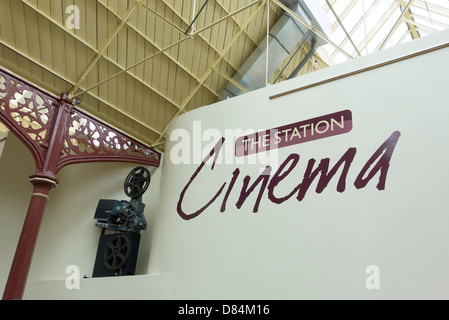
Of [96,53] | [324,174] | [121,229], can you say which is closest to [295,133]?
[324,174]

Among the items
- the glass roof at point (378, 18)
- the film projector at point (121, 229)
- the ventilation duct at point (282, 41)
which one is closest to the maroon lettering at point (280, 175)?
the film projector at point (121, 229)

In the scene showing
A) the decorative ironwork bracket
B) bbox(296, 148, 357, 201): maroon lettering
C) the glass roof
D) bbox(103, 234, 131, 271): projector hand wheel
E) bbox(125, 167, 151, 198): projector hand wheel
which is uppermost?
the glass roof

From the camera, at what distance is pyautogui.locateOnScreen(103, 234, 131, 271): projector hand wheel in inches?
294

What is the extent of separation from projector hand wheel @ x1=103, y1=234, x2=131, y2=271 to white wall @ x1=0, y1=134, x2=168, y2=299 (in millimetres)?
639

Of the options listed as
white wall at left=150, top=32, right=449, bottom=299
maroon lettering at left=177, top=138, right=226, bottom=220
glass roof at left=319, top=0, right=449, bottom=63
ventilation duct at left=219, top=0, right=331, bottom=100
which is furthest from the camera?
glass roof at left=319, top=0, right=449, bottom=63

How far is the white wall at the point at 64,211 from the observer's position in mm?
8305

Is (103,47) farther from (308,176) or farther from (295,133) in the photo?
(308,176)

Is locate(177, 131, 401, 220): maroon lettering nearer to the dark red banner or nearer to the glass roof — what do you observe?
the dark red banner

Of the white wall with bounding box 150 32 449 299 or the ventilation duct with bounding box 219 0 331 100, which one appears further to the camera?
the ventilation duct with bounding box 219 0 331 100

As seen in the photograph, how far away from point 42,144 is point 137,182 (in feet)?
6.78

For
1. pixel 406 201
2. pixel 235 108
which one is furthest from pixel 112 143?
pixel 406 201

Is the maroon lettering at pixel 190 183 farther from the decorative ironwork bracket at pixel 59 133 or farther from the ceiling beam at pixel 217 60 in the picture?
the ceiling beam at pixel 217 60

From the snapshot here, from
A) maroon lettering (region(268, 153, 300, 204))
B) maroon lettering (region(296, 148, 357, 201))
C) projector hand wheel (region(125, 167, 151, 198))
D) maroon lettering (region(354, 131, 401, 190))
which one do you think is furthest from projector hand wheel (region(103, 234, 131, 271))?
maroon lettering (region(354, 131, 401, 190))
